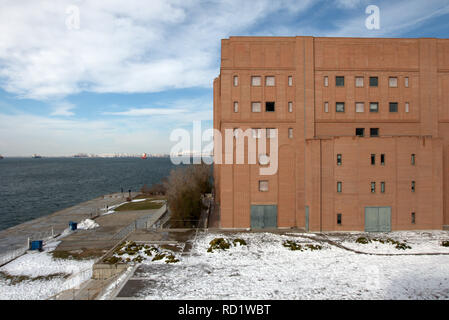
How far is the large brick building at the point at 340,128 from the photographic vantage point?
25.4 m

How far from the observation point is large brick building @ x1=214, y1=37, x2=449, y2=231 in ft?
83.3

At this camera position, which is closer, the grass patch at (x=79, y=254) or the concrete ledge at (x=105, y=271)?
the concrete ledge at (x=105, y=271)

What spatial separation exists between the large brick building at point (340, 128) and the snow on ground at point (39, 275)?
13.4 m

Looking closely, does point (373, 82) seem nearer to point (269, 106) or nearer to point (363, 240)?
point (269, 106)

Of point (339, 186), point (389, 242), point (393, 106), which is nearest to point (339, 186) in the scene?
point (339, 186)

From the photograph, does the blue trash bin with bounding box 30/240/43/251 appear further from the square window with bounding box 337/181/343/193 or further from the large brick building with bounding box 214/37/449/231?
the square window with bounding box 337/181/343/193

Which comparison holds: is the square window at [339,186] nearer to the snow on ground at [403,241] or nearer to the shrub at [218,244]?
the snow on ground at [403,241]

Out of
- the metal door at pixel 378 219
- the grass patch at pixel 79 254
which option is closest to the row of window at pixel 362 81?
the metal door at pixel 378 219

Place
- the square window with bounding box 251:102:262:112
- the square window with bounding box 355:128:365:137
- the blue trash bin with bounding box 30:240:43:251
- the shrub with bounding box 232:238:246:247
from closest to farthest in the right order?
1. the shrub with bounding box 232:238:246:247
2. the blue trash bin with bounding box 30:240:43:251
3. the square window with bounding box 251:102:262:112
4. the square window with bounding box 355:128:365:137

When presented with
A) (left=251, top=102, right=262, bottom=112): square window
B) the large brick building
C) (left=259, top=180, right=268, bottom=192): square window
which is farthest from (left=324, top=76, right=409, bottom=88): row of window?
(left=259, top=180, right=268, bottom=192): square window

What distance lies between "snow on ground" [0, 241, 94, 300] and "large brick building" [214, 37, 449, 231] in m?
13.4

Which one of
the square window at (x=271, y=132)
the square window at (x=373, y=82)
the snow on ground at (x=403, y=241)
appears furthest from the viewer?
the square window at (x=373, y=82)
